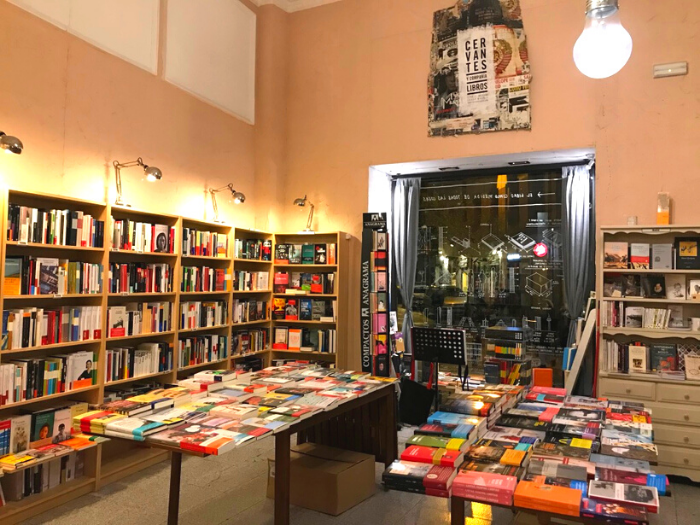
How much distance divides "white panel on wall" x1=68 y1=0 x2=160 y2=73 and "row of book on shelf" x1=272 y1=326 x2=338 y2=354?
10.5 ft

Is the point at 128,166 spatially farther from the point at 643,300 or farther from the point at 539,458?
the point at 643,300

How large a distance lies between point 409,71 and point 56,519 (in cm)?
549

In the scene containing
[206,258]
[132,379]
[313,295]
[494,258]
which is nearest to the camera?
[132,379]

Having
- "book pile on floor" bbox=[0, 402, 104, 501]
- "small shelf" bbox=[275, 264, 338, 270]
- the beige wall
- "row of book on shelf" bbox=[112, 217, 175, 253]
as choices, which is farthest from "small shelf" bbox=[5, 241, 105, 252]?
"small shelf" bbox=[275, 264, 338, 270]

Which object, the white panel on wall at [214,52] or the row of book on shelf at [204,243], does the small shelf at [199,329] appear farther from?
the white panel on wall at [214,52]

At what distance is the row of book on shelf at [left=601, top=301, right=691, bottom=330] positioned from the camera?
4770 millimetres

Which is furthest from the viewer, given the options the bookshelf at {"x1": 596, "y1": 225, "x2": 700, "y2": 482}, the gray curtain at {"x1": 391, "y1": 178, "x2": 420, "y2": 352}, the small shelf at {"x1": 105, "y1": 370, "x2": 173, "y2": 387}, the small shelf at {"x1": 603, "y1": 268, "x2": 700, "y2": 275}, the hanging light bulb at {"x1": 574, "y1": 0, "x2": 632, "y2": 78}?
the gray curtain at {"x1": 391, "y1": 178, "x2": 420, "y2": 352}

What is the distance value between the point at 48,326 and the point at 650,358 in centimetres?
504

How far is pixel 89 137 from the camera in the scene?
4.49 meters

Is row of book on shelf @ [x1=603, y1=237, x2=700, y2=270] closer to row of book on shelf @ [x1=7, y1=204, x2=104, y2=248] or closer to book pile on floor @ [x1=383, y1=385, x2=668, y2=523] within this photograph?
book pile on floor @ [x1=383, y1=385, x2=668, y2=523]

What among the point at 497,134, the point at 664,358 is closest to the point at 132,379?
the point at 497,134

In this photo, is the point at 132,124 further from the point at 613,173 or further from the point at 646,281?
the point at 646,281

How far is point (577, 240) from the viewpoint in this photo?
5977mm

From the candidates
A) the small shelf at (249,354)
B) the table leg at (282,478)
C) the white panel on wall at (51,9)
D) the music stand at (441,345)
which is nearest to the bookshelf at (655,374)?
the music stand at (441,345)
